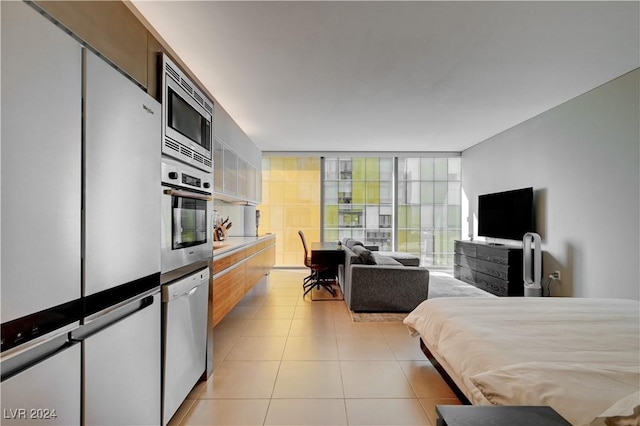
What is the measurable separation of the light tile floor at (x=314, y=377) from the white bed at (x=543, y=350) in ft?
1.26

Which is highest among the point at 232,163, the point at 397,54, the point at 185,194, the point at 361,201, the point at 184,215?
the point at 397,54

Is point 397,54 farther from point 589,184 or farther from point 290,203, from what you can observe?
point 290,203

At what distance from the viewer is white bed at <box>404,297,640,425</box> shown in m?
1.19

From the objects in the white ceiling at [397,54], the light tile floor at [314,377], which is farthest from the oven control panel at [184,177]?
the light tile floor at [314,377]

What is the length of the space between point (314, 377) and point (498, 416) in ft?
6.06

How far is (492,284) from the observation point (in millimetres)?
5016

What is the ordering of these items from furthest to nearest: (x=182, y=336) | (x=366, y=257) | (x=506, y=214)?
(x=506, y=214) → (x=366, y=257) → (x=182, y=336)

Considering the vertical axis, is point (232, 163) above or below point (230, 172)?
above

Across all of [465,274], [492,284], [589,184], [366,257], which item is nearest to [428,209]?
[465,274]

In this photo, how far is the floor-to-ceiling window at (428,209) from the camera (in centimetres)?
733

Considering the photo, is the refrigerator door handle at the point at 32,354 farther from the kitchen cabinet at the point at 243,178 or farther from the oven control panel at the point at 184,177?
the kitchen cabinet at the point at 243,178

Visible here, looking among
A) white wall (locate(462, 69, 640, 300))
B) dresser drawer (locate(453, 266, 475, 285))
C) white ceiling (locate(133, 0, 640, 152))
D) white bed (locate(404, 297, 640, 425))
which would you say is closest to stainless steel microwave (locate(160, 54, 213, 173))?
white ceiling (locate(133, 0, 640, 152))

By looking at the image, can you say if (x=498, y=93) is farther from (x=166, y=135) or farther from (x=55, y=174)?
(x=55, y=174)

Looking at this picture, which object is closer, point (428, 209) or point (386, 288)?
point (386, 288)
